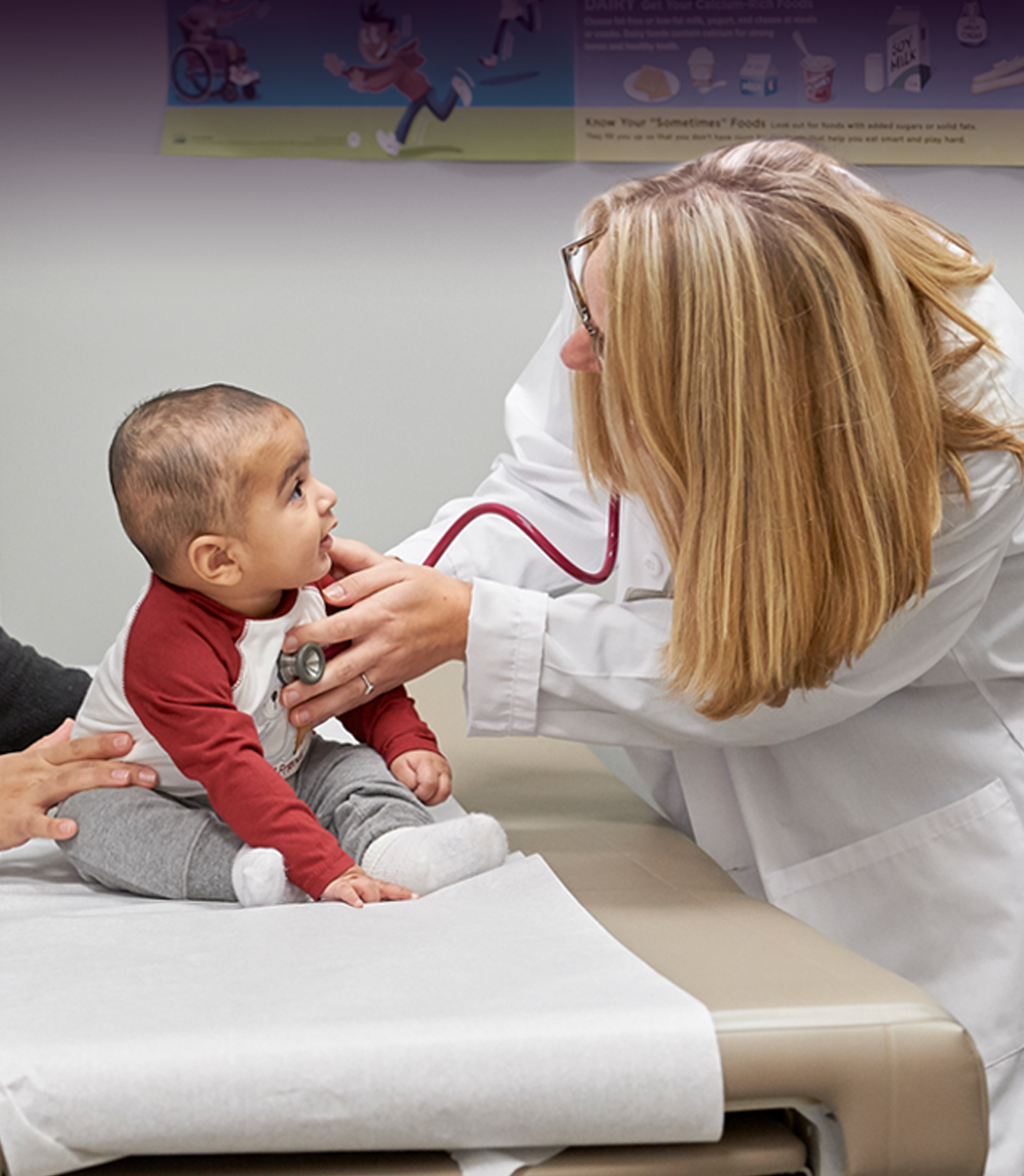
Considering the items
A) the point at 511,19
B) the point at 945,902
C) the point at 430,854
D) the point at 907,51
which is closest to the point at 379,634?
the point at 430,854

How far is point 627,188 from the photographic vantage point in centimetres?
103

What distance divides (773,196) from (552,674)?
17.5 inches

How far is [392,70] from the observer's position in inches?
76.2

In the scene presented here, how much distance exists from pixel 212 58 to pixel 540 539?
1157 millimetres

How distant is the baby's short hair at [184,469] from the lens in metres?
0.99

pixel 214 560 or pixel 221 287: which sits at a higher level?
pixel 221 287

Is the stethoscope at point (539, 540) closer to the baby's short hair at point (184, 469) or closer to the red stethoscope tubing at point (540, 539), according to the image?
the red stethoscope tubing at point (540, 539)

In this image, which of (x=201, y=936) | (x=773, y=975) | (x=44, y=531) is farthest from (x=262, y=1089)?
(x=44, y=531)

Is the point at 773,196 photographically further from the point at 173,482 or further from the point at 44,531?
the point at 44,531

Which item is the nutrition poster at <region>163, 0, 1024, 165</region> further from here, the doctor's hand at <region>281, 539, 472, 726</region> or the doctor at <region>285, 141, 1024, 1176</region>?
the doctor's hand at <region>281, 539, 472, 726</region>

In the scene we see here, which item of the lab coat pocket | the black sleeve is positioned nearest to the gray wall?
the black sleeve

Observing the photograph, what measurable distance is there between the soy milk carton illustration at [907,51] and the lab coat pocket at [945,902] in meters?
1.38

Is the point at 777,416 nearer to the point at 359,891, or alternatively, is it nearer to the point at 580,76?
the point at 359,891

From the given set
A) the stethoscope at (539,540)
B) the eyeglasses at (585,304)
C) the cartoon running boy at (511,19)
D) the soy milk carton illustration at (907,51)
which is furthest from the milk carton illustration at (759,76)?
the eyeglasses at (585,304)
